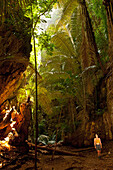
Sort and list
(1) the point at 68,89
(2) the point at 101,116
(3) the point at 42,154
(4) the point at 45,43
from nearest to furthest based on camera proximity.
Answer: (4) the point at 45,43, (3) the point at 42,154, (2) the point at 101,116, (1) the point at 68,89

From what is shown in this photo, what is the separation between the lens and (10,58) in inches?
154

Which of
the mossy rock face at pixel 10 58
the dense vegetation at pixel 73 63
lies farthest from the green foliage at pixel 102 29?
the mossy rock face at pixel 10 58

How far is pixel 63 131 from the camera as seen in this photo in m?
8.91

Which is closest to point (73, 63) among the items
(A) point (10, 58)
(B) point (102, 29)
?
(B) point (102, 29)

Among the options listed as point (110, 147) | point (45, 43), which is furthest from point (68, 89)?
point (45, 43)

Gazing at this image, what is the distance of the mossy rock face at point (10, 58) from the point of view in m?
4.06

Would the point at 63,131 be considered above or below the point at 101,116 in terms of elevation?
below

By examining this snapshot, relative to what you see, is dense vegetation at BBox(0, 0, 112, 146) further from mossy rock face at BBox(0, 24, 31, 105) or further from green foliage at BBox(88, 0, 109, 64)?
mossy rock face at BBox(0, 24, 31, 105)

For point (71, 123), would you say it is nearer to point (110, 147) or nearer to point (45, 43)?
point (110, 147)

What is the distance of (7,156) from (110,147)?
12.4 ft

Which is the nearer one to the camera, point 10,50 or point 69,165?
point 69,165

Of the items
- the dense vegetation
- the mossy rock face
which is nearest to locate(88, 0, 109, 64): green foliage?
the dense vegetation

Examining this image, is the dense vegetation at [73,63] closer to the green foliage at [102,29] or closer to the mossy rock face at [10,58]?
the green foliage at [102,29]

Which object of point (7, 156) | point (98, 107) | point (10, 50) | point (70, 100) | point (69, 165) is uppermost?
point (10, 50)
